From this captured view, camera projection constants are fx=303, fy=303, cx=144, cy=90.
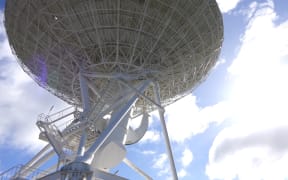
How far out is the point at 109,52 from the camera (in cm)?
2125

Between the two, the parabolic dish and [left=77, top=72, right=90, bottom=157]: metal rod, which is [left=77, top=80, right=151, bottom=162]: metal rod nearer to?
[left=77, top=72, right=90, bottom=157]: metal rod

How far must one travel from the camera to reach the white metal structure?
19000mm

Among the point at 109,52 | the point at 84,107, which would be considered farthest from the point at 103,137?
the point at 109,52

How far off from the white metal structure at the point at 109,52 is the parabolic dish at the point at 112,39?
0.06 metres

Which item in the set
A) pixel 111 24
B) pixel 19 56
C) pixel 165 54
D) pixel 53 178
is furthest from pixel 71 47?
pixel 53 178

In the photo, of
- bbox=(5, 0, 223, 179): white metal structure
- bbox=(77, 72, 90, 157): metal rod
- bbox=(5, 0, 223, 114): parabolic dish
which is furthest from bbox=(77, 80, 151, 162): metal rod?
bbox=(5, 0, 223, 114): parabolic dish

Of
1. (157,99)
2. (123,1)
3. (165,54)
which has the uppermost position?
(123,1)

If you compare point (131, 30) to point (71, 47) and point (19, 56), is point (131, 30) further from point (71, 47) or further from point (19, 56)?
point (19, 56)

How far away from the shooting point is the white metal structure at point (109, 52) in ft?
62.3

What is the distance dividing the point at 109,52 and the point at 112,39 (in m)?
1.05

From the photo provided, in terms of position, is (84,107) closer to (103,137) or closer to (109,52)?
(103,137)

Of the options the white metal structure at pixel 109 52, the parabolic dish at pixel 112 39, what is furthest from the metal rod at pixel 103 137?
the parabolic dish at pixel 112 39

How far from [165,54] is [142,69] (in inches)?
80.2

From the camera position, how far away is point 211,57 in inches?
911
